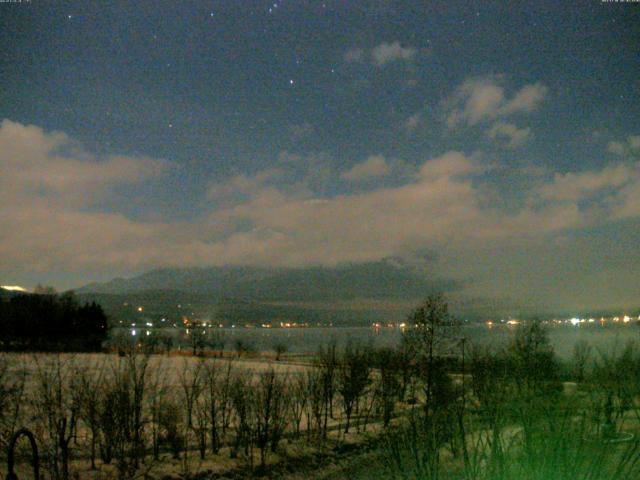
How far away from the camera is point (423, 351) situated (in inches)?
1038

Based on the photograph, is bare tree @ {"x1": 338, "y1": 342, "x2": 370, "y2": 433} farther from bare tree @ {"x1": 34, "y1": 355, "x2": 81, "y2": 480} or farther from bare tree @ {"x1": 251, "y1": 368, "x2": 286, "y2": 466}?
bare tree @ {"x1": 34, "y1": 355, "x2": 81, "y2": 480}

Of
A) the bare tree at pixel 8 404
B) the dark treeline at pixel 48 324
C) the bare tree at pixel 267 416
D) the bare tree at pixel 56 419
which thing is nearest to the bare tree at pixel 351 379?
the bare tree at pixel 267 416

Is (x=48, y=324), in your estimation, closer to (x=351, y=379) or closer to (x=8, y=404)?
(x=351, y=379)

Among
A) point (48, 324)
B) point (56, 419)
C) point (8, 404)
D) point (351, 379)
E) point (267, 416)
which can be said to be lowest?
point (267, 416)

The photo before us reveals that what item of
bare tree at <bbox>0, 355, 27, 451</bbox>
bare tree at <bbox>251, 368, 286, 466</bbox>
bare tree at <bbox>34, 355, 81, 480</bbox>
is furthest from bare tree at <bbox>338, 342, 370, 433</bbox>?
bare tree at <bbox>0, 355, 27, 451</bbox>

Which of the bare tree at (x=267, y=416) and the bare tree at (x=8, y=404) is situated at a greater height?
the bare tree at (x=8, y=404)

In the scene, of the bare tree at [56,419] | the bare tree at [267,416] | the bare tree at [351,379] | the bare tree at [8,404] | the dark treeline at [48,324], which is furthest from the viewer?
the dark treeline at [48,324]

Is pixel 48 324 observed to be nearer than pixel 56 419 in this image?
No

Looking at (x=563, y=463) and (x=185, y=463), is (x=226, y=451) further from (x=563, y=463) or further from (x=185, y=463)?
(x=563, y=463)

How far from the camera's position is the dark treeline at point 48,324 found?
70062mm

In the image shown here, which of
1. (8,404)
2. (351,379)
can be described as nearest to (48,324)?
(351,379)

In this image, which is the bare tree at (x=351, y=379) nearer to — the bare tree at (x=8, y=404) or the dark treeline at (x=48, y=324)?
the bare tree at (x=8, y=404)

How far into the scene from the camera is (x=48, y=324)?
75.5m

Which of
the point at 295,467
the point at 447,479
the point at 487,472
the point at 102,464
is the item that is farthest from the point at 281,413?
the point at 487,472
